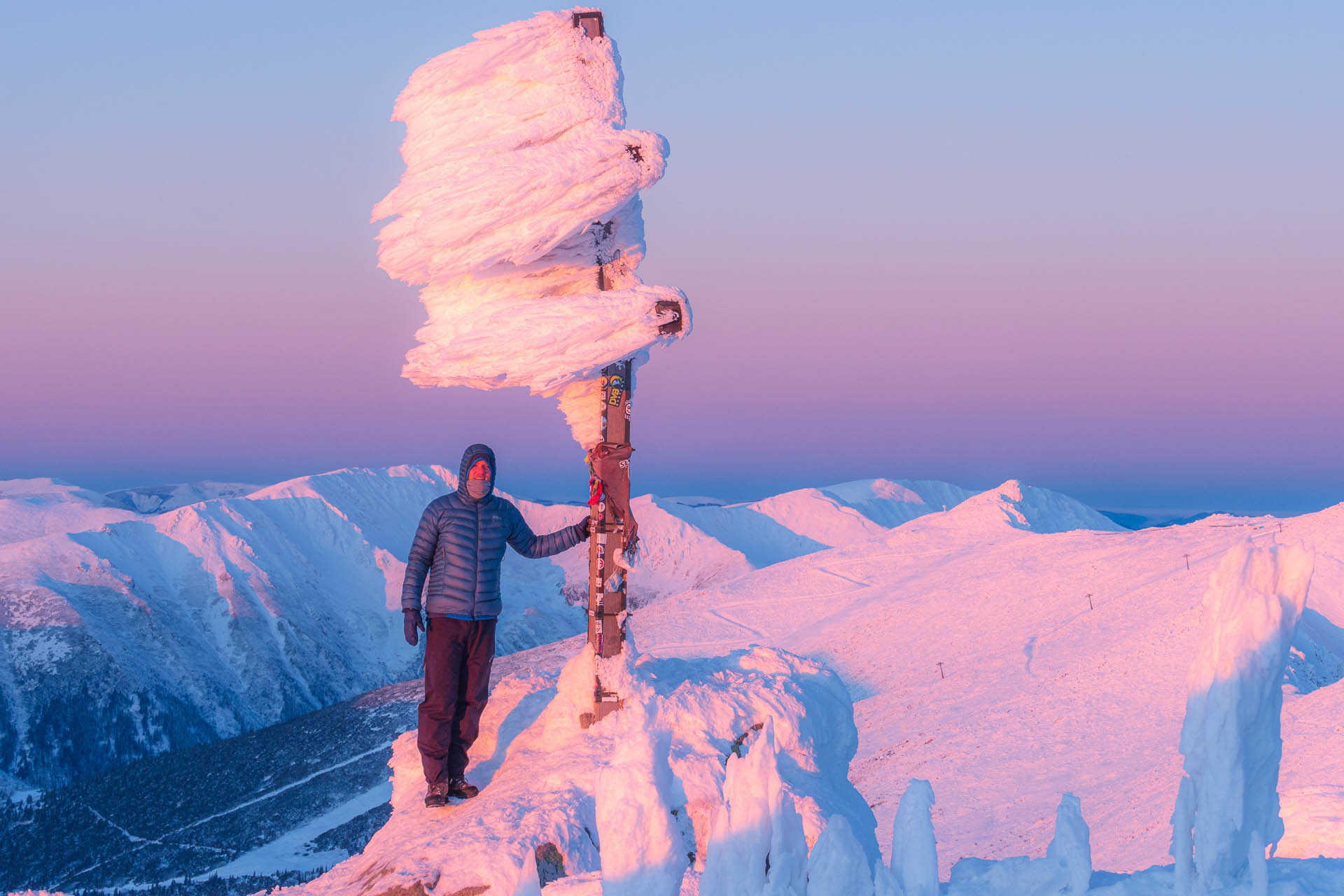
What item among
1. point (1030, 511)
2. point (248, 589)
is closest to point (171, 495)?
point (248, 589)

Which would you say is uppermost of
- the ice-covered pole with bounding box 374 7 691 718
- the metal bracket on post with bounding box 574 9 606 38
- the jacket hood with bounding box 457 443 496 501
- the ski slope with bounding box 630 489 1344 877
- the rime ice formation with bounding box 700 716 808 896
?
the metal bracket on post with bounding box 574 9 606 38

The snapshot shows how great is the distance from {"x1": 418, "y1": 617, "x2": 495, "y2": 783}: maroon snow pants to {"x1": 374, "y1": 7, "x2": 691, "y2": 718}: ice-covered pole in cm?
93

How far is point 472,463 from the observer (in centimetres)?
784

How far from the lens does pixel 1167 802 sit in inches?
642

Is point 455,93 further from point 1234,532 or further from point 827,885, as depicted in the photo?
point 1234,532

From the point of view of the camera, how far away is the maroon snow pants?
7621mm

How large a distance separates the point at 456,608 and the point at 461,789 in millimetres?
1409

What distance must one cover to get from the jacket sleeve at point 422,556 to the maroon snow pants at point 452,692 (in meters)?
0.27

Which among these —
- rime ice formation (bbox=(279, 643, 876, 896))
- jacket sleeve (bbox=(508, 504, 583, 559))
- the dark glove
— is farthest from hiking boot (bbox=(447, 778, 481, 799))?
jacket sleeve (bbox=(508, 504, 583, 559))

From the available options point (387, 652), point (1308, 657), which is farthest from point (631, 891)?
point (387, 652)

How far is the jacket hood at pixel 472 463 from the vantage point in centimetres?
782

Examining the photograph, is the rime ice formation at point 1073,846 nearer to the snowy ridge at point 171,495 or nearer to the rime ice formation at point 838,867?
the rime ice formation at point 838,867

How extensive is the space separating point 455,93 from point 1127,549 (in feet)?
133

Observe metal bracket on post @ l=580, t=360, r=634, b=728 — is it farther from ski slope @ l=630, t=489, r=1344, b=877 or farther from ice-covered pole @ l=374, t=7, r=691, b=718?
ski slope @ l=630, t=489, r=1344, b=877
